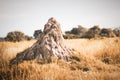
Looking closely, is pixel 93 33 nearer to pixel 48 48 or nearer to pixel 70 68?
pixel 48 48

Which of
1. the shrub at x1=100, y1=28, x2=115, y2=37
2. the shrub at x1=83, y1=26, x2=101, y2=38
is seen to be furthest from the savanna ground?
the shrub at x1=100, y1=28, x2=115, y2=37

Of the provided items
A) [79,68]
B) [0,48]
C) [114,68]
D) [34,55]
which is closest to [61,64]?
[79,68]

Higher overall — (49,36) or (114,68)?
(49,36)

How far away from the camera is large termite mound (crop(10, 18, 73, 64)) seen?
177 inches

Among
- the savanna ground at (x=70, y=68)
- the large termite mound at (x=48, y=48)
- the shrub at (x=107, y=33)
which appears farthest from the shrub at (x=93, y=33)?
the large termite mound at (x=48, y=48)

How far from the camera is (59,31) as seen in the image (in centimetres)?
507

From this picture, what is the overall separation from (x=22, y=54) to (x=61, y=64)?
986mm

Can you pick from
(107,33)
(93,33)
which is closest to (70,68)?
(93,33)

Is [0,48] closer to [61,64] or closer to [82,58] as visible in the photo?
[61,64]

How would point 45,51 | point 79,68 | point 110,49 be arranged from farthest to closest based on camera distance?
point 110,49
point 45,51
point 79,68

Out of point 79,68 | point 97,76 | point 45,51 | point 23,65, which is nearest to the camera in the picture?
point 97,76

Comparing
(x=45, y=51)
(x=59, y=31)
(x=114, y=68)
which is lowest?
(x=114, y=68)

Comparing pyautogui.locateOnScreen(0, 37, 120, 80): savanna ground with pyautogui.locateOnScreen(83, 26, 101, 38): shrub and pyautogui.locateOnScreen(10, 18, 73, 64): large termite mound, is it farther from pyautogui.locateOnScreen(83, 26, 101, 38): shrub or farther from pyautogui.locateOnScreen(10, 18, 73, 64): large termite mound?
pyautogui.locateOnScreen(83, 26, 101, 38): shrub

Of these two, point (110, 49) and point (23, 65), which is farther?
point (110, 49)
